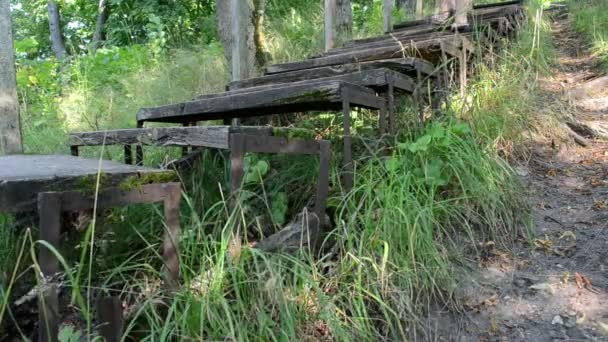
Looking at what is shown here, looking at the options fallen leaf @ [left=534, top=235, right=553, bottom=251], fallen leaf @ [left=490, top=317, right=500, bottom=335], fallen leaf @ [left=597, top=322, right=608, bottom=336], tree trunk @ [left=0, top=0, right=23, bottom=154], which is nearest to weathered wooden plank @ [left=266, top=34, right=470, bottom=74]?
fallen leaf @ [left=534, top=235, right=553, bottom=251]

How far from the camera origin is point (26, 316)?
199 cm

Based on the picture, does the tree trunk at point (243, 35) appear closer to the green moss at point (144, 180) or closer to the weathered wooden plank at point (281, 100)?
the weathered wooden plank at point (281, 100)

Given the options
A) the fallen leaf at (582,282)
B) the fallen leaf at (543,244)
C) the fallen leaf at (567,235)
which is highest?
the fallen leaf at (567,235)

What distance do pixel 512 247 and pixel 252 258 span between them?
1.46 m

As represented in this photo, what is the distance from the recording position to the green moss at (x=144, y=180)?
5.23 ft

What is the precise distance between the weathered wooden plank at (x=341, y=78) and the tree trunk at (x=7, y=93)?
208 cm

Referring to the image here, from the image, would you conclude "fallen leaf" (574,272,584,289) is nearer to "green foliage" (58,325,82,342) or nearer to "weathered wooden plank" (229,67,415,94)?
"weathered wooden plank" (229,67,415,94)

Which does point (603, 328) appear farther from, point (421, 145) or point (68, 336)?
point (68, 336)

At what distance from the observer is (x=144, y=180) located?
166cm

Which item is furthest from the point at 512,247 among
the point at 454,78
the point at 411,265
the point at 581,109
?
the point at 581,109

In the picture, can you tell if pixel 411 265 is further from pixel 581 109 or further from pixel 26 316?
pixel 581 109

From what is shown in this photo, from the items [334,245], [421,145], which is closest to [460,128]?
[421,145]

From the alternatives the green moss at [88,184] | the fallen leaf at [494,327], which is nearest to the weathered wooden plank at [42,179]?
the green moss at [88,184]

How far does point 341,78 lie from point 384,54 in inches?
46.1
